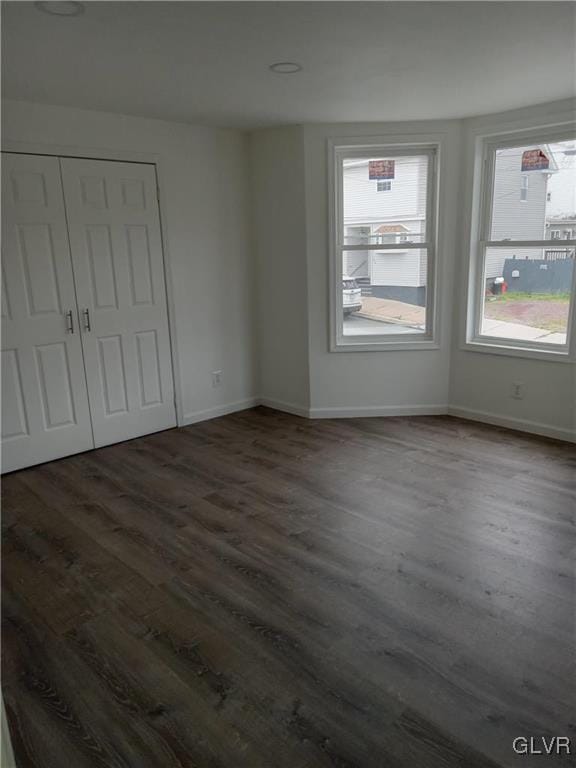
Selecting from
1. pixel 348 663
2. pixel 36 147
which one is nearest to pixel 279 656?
pixel 348 663

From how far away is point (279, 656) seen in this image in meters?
2.07

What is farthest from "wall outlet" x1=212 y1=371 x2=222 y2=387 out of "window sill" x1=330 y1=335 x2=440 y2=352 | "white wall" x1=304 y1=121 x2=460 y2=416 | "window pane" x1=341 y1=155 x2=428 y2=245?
"window pane" x1=341 y1=155 x2=428 y2=245

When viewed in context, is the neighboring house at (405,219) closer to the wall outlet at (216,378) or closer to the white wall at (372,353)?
the white wall at (372,353)

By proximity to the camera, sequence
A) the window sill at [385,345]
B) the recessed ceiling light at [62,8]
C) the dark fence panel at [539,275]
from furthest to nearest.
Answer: the window sill at [385,345] → the dark fence panel at [539,275] → the recessed ceiling light at [62,8]

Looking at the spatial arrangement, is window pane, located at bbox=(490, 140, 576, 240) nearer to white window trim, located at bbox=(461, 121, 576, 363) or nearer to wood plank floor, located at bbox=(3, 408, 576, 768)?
white window trim, located at bbox=(461, 121, 576, 363)

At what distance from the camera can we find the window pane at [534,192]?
3947mm

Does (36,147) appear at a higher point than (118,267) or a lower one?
higher

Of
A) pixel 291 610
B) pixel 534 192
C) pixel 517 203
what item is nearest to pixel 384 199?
pixel 517 203

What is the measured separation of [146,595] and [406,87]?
3.20 metres

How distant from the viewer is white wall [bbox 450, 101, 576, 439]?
13.3ft

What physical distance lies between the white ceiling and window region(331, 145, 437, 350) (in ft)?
1.96

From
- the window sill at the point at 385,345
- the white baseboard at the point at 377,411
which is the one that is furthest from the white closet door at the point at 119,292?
the window sill at the point at 385,345

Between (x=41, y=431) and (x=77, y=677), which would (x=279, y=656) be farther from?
(x=41, y=431)

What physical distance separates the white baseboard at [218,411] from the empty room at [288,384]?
0.10 ft
